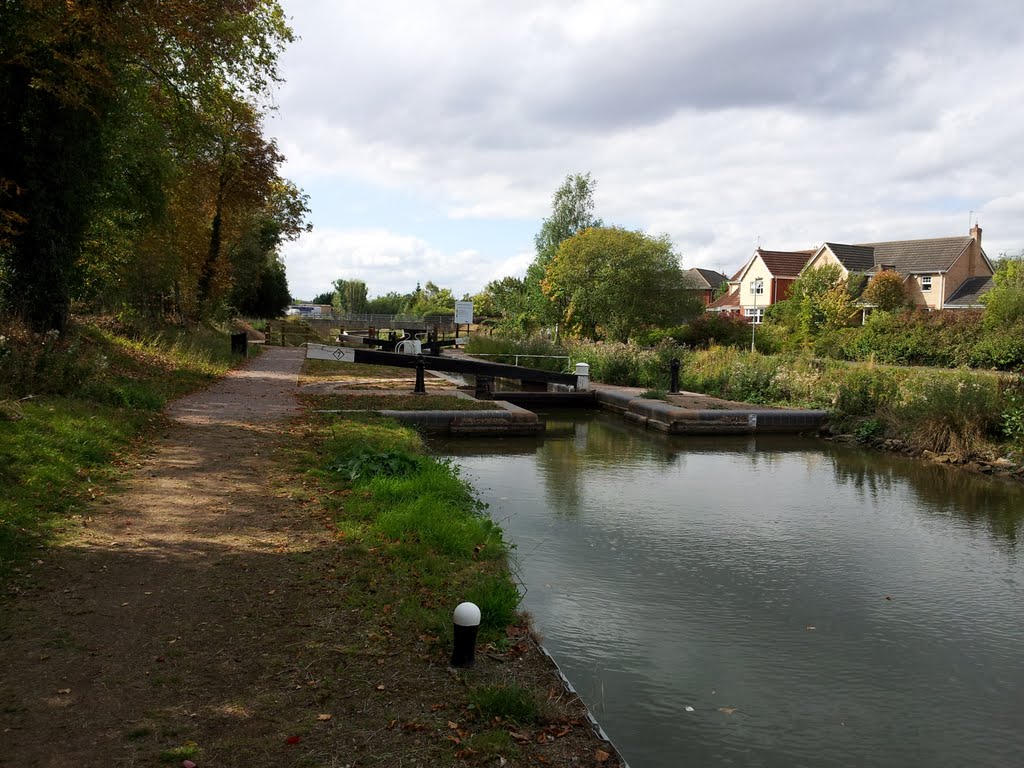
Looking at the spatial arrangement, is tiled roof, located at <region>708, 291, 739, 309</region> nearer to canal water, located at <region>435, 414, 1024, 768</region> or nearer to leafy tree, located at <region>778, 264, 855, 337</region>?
leafy tree, located at <region>778, 264, 855, 337</region>

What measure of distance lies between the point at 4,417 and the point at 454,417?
25.6 ft

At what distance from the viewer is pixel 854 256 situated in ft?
167

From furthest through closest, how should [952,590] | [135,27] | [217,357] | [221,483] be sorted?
[217,357] → [135,27] → [221,483] → [952,590]

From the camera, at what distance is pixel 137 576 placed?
17.0ft

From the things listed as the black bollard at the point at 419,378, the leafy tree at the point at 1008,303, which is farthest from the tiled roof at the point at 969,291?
the black bollard at the point at 419,378

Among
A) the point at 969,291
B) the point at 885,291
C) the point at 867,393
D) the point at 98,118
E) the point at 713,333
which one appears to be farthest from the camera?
the point at 969,291

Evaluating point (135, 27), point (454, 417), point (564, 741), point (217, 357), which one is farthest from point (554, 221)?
point (564, 741)

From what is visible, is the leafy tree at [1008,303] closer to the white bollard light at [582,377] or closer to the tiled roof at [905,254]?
the tiled roof at [905,254]

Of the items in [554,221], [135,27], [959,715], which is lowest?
[959,715]

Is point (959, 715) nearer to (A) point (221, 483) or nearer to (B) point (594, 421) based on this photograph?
(A) point (221, 483)

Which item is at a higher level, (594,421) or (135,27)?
(135,27)

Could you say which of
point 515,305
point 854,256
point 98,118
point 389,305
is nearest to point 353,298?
point 389,305

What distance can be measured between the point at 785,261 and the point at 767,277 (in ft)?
7.64

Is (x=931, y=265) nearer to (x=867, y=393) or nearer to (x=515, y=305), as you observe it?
(x=515, y=305)
